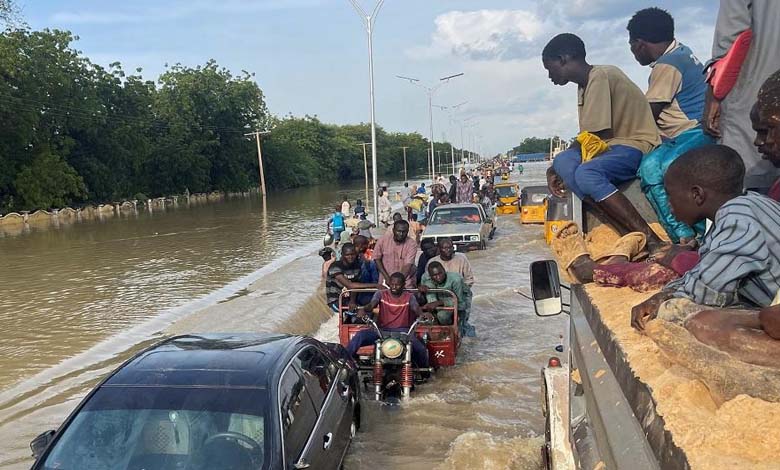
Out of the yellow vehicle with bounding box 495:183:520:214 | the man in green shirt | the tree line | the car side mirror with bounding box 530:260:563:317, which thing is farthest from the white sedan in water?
the tree line

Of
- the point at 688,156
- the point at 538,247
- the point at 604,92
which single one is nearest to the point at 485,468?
the point at 604,92

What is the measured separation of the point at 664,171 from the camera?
12.2ft

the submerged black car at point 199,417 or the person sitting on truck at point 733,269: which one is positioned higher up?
the person sitting on truck at point 733,269

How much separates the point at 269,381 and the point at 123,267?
16716 mm

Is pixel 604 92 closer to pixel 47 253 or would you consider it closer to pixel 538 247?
pixel 538 247

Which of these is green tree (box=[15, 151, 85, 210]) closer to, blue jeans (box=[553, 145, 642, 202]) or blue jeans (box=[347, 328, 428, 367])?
blue jeans (box=[347, 328, 428, 367])

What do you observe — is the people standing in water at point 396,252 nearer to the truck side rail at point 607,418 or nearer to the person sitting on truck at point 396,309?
the person sitting on truck at point 396,309

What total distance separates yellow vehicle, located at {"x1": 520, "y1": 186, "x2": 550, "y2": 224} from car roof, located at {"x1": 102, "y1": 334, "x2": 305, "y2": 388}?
67.3 ft

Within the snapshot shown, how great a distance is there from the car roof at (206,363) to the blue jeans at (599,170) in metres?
2.34

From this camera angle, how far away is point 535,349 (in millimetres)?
9844

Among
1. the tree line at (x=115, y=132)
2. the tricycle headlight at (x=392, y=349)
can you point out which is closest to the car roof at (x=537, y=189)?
the tricycle headlight at (x=392, y=349)

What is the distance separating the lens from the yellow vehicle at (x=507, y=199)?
30.8 meters

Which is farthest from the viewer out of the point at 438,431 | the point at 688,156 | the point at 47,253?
the point at 47,253

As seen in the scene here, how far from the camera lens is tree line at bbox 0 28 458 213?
4119 cm
